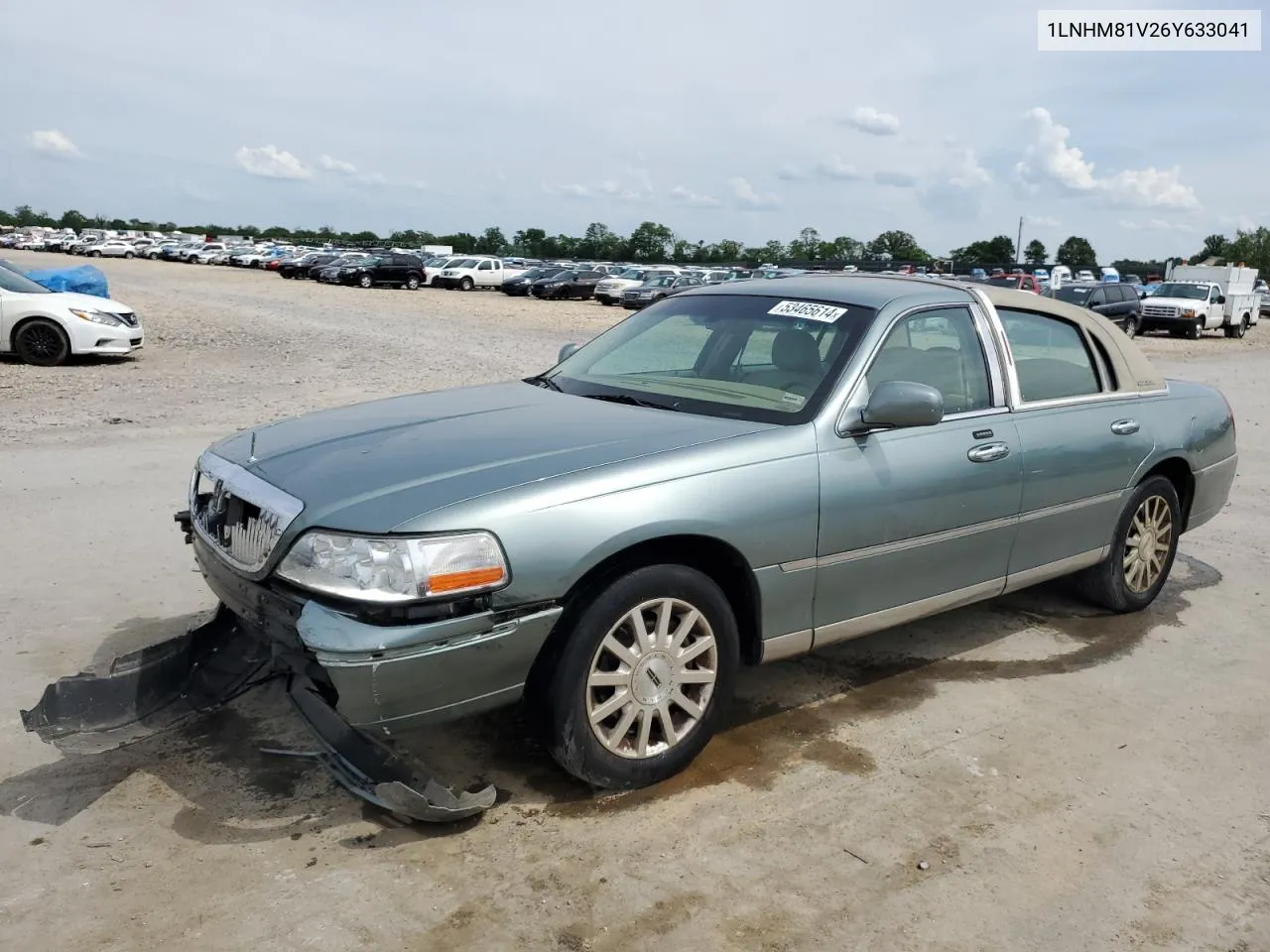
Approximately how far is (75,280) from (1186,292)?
96.4 feet

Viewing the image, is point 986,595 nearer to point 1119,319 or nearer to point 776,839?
point 776,839

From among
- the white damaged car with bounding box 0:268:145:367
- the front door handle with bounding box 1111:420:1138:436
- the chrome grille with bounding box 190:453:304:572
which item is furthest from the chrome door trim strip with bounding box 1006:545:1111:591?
the white damaged car with bounding box 0:268:145:367

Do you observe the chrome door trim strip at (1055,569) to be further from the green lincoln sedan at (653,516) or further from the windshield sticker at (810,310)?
the windshield sticker at (810,310)

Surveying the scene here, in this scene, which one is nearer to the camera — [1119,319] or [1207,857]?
[1207,857]

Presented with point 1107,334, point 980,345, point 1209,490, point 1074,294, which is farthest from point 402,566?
point 1074,294

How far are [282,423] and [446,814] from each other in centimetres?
180

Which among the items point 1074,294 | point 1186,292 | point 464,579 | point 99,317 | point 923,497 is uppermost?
point 1186,292

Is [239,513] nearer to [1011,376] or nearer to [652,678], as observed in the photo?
[652,678]

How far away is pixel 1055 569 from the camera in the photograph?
493cm

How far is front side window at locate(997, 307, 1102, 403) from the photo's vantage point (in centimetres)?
475

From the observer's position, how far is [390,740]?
151 inches

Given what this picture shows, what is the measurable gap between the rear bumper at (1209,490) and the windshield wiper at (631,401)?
10.6ft

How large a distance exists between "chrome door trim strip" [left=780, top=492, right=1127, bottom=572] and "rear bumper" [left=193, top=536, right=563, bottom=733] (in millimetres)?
1067

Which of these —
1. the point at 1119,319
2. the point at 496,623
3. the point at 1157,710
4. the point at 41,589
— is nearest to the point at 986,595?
the point at 1157,710
